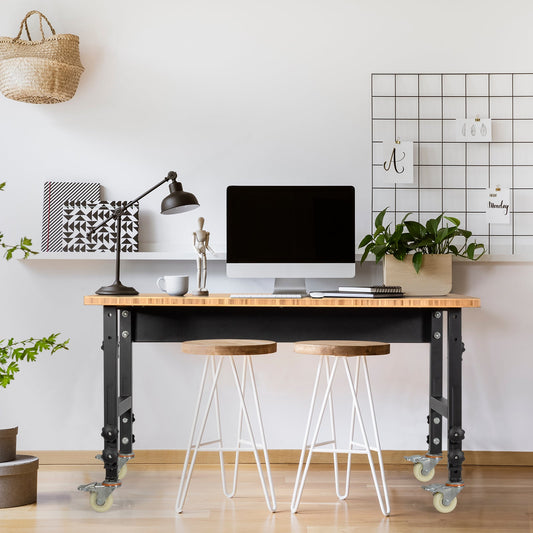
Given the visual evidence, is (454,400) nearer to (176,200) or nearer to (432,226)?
(432,226)

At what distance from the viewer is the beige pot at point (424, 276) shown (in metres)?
3.11

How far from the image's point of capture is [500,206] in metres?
3.39

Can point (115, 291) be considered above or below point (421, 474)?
above

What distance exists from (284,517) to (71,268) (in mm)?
1567

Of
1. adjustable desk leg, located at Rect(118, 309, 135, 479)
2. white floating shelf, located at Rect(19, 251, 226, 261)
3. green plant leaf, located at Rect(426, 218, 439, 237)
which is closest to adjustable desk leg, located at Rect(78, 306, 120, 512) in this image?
adjustable desk leg, located at Rect(118, 309, 135, 479)

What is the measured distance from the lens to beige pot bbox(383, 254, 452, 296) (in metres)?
3.11

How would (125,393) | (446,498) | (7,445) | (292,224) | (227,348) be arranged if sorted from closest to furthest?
(227,348), (446,498), (7,445), (125,393), (292,224)

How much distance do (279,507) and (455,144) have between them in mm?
1841

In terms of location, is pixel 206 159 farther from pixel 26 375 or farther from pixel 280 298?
pixel 26 375

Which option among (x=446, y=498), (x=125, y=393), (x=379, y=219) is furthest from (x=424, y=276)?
(x=125, y=393)

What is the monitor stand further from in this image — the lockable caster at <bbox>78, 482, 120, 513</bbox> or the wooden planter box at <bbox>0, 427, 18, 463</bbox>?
the wooden planter box at <bbox>0, 427, 18, 463</bbox>

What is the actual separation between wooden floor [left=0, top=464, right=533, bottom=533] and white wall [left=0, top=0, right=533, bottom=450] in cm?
26

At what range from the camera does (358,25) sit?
3.43m

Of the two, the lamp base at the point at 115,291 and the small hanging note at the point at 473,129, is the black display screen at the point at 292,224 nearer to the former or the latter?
the lamp base at the point at 115,291
